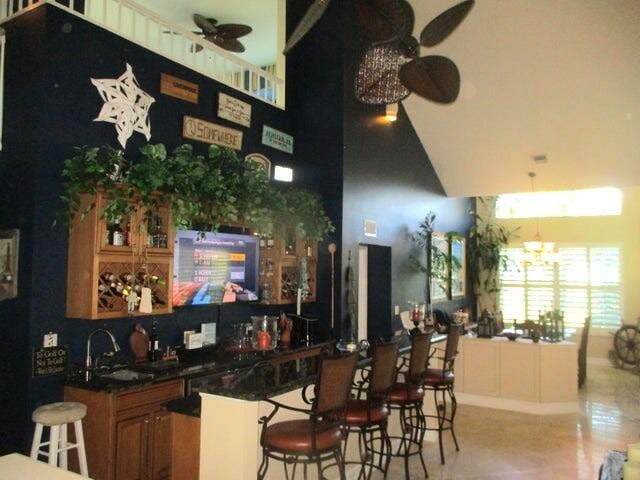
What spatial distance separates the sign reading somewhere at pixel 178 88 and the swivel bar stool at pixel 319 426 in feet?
9.29

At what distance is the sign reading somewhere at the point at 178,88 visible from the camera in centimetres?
408

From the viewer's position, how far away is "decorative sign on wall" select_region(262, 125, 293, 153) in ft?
16.8

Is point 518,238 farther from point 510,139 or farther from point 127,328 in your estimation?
point 127,328

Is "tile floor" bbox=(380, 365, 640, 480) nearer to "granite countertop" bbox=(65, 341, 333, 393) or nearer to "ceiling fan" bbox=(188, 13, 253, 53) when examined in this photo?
"granite countertop" bbox=(65, 341, 333, 393)

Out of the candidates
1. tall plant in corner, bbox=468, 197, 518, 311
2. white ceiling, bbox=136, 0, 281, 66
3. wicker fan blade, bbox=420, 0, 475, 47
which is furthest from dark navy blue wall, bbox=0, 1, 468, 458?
tall plant in corner, bbox=468, 197, 518, 311

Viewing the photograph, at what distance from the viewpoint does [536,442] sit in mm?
4848

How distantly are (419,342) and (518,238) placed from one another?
6.92 metres

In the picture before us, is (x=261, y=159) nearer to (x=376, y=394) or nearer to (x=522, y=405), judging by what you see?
(x=376, y=394)

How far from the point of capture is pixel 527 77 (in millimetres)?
5570

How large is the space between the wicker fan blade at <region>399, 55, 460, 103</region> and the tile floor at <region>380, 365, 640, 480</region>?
2916mm

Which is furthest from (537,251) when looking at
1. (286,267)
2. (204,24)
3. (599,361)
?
(204,24)

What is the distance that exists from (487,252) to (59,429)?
773cm

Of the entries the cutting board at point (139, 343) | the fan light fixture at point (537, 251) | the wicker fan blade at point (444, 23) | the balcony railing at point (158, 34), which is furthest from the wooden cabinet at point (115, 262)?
the fan light fixture at point (537, 251)

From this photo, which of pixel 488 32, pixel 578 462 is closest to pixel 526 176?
pixel 488 32
